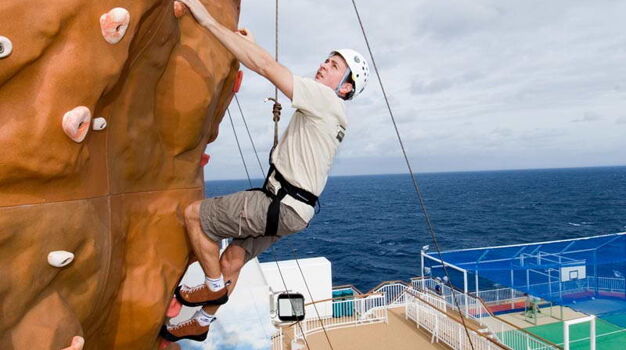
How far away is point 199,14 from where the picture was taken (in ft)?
11.3

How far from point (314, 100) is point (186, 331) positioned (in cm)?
295

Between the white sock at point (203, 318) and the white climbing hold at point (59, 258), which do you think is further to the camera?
the white sock at point (203, 318)

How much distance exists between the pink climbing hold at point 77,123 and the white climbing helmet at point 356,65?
209 cm

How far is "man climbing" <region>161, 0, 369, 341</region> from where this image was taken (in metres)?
3.30

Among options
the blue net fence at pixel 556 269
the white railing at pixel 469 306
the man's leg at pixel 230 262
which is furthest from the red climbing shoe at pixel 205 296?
the blue net fence at pixel 556 269

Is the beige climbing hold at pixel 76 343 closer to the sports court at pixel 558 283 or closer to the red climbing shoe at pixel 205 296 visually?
the red climbing shoe at pixel 205 296

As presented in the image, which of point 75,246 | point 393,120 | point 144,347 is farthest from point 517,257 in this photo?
point 75,246

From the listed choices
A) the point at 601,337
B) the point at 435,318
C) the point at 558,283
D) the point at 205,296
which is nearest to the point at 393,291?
the point at 435,318

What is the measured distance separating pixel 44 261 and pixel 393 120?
3.95 metres

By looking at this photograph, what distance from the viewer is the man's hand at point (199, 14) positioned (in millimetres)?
3391

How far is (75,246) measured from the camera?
9.39 ft

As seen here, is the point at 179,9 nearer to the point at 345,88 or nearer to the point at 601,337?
the point at 345,88

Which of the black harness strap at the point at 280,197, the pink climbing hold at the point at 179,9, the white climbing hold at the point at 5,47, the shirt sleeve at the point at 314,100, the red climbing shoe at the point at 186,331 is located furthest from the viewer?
the red climbing shoe at the point at 186,331

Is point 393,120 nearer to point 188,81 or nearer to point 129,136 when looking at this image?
point 188,81
